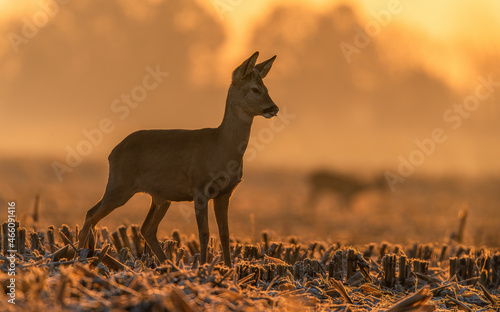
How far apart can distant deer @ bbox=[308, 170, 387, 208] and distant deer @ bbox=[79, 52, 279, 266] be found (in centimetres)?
2878

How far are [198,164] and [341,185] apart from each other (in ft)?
100.0

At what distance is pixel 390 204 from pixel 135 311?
3363cm

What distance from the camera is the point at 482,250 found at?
12.2m

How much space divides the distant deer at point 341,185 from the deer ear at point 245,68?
29068mm

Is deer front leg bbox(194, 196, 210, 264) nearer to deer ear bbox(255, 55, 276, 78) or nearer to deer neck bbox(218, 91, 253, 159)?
deer neck bbox(218, 91, 253, 159)

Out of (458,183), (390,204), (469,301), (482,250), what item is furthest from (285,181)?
(469,301)

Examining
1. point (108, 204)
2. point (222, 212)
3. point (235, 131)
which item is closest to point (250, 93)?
point (235, 131)

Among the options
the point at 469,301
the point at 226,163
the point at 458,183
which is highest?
the point at 458,183

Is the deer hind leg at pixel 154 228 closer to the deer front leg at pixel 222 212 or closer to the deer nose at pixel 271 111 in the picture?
the deer front leg at pixel 222 212

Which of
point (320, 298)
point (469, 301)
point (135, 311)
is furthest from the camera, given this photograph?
point (469, 301)

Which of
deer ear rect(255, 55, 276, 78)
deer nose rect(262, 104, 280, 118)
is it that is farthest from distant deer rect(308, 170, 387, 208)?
deer nose rect(262, 104, 280, 118)

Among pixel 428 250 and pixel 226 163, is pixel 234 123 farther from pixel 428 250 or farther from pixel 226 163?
pixel 428 250

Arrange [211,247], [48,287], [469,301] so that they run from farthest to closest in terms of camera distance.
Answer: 1. [211,247]
2. [469,301]
3. [48,287]

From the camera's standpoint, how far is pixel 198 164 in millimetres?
9680
